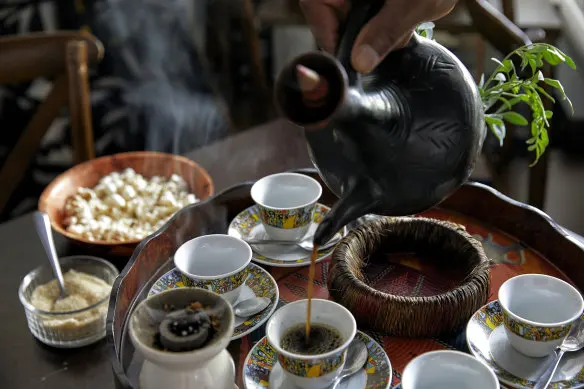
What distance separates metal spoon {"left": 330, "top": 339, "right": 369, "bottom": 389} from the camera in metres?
0.98

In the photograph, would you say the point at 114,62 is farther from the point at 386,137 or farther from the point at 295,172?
the point at 386,137

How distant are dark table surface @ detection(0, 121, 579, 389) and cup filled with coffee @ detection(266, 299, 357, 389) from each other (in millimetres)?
311

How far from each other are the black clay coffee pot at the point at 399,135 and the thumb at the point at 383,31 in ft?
0.10

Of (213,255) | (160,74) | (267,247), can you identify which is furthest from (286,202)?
(160,74)

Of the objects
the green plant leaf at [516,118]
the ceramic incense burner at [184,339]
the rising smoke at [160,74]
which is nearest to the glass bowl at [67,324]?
the ceramic incense burner at [184,339]

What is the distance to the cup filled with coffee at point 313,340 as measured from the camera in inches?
36.3

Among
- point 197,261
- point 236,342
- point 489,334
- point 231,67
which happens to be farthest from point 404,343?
point 231,67

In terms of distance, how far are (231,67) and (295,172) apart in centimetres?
235

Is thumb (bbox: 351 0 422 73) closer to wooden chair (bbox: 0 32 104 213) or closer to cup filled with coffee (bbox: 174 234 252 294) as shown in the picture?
cup filled with coffee (bbox: 174 234 252 294)

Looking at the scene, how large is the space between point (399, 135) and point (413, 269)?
1.32 feet

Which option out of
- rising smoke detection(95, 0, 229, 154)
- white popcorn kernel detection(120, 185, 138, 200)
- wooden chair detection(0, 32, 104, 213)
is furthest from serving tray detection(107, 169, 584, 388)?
rising smoke detection(95, 0, 229, 154)

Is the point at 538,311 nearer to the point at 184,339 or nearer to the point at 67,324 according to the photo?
the point at 184,339

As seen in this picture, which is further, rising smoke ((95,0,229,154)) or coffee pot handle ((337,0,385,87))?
rising smoke ((95,0,229,154))

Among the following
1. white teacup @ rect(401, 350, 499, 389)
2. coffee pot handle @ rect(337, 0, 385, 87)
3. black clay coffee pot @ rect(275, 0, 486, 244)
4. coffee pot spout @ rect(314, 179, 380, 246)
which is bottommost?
white teacup @ rect(401, 350, 499, 389)
